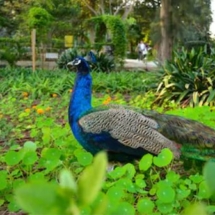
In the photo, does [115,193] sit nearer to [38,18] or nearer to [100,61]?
[100,61]

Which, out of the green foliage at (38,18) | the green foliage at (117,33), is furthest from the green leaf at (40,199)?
the green foliage at (117,33)

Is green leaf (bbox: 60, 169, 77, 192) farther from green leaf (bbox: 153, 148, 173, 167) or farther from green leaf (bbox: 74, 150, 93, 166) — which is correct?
green leaf (bbox: 74, 150, 93, 166)

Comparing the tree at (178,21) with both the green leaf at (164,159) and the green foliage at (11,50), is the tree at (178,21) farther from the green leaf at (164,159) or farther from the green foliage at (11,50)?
the green leaf at (164,159)

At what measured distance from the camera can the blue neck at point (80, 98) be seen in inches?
133

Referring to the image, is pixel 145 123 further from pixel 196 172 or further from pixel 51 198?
pixel 51 198

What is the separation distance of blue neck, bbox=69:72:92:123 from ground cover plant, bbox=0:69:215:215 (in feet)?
0.84

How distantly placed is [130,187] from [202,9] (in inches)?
701

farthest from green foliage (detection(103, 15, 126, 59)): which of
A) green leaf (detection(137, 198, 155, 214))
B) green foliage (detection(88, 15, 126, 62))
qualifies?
A: green leaf (detection(137, 198, 155, 214))

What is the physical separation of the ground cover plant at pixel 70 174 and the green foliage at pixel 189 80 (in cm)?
33

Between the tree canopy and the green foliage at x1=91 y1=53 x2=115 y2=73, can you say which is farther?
the tree canopy

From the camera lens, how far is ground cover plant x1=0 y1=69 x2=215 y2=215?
0.32 metres

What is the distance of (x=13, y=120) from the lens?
19.6 feet

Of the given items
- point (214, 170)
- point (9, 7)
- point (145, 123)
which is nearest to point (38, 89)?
point (145, 123)

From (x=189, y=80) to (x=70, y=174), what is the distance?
24.8 feet
